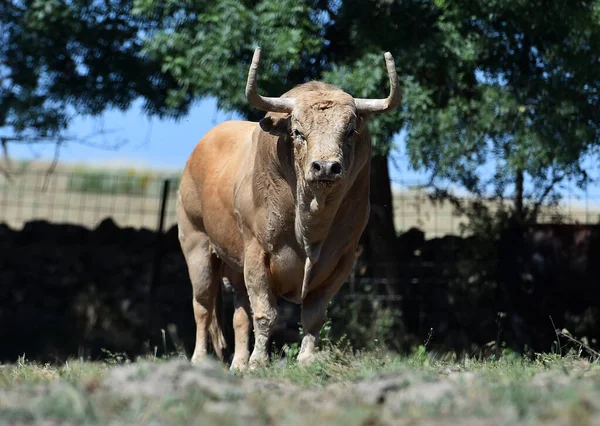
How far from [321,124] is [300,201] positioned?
0.58 m

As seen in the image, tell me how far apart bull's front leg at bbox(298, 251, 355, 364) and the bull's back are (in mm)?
815

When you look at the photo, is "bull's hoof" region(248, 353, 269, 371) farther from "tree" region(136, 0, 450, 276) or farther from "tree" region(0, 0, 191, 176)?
"tree" region(0, 0, 191, 176)

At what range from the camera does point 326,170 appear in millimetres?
5578

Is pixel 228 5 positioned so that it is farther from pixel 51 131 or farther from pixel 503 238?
pixel 503 238

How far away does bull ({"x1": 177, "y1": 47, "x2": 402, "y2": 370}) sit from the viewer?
5.93 metres

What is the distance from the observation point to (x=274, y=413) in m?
3.34

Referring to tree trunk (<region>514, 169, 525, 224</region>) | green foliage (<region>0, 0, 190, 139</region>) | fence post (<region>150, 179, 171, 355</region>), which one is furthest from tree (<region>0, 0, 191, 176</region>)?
tree trunk (<region>514, 169, 525, 224</region>)

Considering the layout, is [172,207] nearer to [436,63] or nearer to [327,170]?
[436,63]

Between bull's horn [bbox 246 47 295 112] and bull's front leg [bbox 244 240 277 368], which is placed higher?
bull's horn [bbox 246 47 295 112]

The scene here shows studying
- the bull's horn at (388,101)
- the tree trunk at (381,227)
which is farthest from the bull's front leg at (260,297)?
the tree trunk at (381,227)

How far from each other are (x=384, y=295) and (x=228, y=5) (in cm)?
438

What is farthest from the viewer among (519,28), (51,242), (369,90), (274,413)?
(51,242)

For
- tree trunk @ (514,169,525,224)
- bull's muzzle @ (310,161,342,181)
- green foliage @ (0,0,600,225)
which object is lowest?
bull's muzzle @ (310,161,342,181)

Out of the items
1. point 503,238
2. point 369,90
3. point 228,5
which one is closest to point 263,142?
point 369,90
